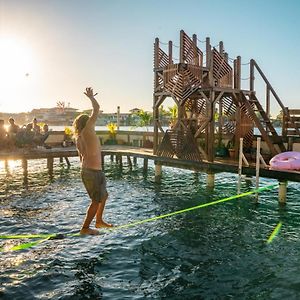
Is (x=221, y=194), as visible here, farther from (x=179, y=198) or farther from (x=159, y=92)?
(x=159, y=92)

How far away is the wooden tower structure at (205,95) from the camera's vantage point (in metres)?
17.8

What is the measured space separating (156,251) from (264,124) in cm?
1198

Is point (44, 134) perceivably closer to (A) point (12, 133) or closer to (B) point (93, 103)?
(A) point (12, 133)

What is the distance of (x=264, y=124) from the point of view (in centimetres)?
1941

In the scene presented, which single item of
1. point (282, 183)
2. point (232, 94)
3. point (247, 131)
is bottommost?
point (282, 183)

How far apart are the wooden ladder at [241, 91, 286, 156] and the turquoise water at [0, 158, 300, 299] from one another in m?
2.36

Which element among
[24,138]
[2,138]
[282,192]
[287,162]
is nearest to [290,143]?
[287,162]

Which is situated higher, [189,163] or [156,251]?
[189,163]

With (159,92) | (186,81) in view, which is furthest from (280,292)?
(159,92)

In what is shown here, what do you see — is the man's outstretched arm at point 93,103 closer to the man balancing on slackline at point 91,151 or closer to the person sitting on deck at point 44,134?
the man balancing on slackline at point 91,151

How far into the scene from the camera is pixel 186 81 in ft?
60.9

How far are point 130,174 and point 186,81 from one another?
755 centimetres

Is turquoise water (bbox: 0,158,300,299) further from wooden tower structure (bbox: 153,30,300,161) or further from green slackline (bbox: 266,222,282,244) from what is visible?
wooden tower structure (bbox: 153,30,300,161)

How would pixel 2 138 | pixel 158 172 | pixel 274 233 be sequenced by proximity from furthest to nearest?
pixel 2 138, pixel 158 172, pixel 274 233
